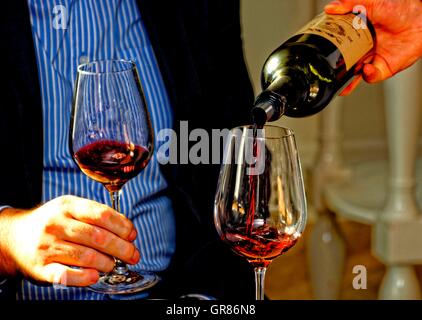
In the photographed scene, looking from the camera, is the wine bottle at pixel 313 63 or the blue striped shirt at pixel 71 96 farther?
the blue striped shirt at pixel 71 96

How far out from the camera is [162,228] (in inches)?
50.2

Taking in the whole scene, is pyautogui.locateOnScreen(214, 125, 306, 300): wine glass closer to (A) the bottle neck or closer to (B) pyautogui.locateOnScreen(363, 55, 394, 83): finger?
(A) the bottle neck

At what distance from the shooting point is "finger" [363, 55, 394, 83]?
1219 mm

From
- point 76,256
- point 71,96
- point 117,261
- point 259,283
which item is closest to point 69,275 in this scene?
point 76,256

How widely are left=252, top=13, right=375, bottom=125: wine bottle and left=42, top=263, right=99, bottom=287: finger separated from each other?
1.11 ft

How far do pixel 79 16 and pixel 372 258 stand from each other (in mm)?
1617

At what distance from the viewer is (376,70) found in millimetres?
1226

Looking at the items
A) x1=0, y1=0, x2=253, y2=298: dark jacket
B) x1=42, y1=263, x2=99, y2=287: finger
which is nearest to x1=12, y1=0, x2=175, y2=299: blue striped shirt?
x1=0, y1=0, x2=253, y2=298: dark jacket

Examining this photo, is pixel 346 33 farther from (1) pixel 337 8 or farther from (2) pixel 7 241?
(2) pixel 7 241

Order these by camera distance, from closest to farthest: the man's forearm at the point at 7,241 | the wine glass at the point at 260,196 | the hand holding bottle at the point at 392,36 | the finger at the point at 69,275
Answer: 1. the wine glass at the point at 260,196
2. the finger at the point at 69,275
3. the man's forearm at the point at 7,241
4. the hand holding bottle at the point at 392,36

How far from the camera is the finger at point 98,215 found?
911mm

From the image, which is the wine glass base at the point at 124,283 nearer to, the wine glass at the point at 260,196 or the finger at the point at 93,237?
the finger at the point at 93,237

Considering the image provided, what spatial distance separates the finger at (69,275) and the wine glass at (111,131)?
1.7 inches

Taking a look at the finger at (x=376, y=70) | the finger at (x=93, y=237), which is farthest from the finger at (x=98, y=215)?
the finger at (x=376, y=70)
